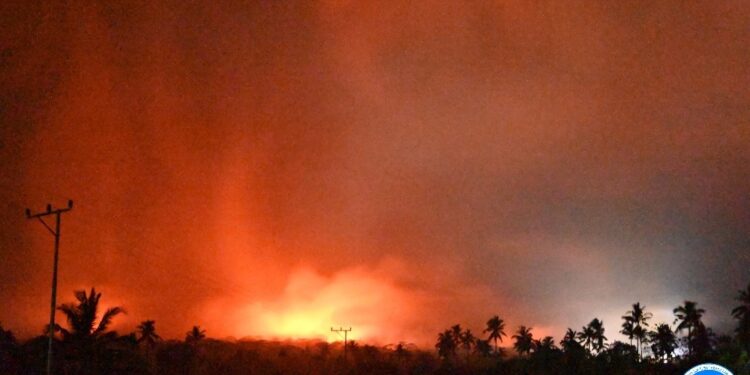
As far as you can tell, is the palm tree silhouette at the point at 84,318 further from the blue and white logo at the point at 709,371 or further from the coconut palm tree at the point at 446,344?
the coconut palm tree at the point at 446,344

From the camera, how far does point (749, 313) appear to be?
86.3 metres

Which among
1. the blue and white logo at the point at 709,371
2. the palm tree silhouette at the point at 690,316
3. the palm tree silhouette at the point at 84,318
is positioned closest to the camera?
the blue and white logo at the point at 709,371

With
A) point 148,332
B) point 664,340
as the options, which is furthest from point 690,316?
point 148,332

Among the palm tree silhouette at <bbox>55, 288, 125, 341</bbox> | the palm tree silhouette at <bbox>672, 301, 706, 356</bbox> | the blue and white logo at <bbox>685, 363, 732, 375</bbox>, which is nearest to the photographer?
the blue and white logo at <bbox>685, 363, 732, 375</bbox>

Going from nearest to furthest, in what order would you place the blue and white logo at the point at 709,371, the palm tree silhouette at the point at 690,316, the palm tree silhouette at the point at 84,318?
the blue and white logo at the point at 709,371 < the palm tree silhouette at the point at 84,318 < the palm tree silhouette at the point at 690,316

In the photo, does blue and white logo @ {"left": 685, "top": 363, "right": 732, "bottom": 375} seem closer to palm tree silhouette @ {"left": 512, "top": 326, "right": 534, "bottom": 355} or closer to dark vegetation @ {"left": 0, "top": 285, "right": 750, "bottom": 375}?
dark vegetation @ {"left": 0, "top": 285, "right": 750, "bottom": 375}

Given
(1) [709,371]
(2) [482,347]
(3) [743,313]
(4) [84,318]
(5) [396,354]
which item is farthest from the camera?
(2) [482,347]

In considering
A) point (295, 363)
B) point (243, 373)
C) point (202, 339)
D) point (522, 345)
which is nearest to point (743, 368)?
point (243, 373)

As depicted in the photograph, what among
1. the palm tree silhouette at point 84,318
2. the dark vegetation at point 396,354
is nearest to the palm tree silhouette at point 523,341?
the dark vegetation at point 396,354

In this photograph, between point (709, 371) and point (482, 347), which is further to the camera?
point (482, 347)

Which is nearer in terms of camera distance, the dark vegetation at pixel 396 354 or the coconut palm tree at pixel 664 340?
the dark vegetation at pixel 396 354

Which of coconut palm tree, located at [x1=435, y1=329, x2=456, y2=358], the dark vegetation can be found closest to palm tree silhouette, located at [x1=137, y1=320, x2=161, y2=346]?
the dark vegetation

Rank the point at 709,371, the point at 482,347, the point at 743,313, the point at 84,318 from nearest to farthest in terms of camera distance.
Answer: the point at 709,371, the point at 84,318, the point at 743,313, the point at 482,347

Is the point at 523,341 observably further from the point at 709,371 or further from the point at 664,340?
the point at 709,371
